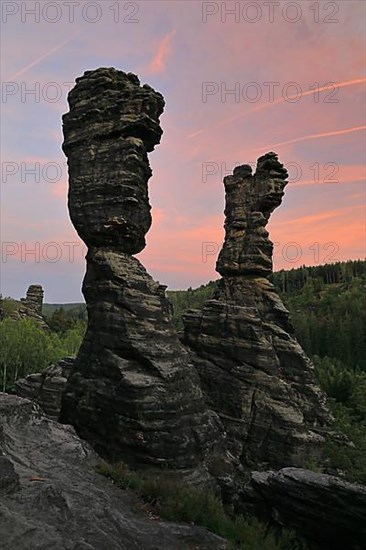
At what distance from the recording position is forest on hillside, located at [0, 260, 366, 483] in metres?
38.4

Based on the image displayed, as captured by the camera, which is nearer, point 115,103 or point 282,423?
point 115,103

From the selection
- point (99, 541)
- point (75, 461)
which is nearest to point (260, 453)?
point (75, 461)

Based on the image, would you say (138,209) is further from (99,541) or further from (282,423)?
(282,423)

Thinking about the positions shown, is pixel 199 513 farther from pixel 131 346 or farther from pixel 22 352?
pixel 22 352

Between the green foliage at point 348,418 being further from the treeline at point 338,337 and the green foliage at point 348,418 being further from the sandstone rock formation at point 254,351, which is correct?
the sandstone rock formation at point 254,351

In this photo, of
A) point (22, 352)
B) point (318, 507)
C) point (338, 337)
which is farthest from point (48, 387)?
point (338, 337)

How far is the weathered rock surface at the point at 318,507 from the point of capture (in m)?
11.7

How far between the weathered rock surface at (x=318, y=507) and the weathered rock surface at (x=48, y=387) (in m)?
21.0

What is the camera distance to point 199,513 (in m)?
12.4

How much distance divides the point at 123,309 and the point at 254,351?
14.1 m

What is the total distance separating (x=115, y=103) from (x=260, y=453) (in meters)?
22.3

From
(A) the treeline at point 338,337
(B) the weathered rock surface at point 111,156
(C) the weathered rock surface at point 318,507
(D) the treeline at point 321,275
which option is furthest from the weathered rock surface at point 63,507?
(D) the treeline at point 321,275

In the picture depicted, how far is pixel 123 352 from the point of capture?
18703 millimetres

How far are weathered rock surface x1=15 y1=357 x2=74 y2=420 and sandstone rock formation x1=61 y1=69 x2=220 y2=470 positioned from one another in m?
13.5
